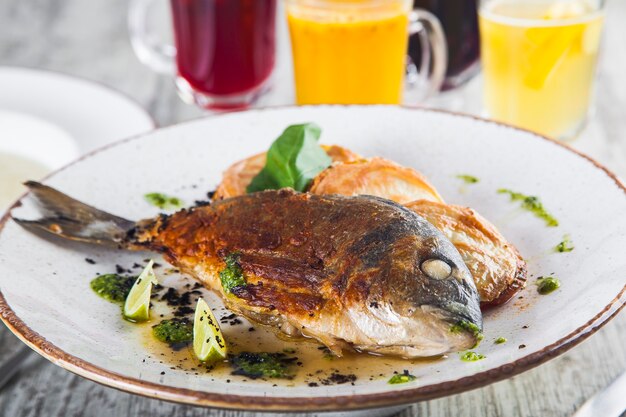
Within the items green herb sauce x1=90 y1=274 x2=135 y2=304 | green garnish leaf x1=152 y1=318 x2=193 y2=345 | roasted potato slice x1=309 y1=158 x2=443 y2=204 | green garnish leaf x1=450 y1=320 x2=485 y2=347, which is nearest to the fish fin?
green herb sauce x1=90 y1=274 x2=135 y2=304

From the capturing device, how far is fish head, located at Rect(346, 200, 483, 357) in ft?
5.86

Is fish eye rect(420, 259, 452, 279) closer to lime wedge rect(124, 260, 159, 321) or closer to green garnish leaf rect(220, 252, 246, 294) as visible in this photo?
green garnish leaf rect(220, 252, 246, 294)

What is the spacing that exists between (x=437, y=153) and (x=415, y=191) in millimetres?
464

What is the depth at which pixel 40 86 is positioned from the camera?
4.18 m

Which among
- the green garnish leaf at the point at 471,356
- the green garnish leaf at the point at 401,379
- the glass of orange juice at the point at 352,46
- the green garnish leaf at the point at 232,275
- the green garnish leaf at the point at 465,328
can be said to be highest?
the green garnish leaf at the point at 465,328

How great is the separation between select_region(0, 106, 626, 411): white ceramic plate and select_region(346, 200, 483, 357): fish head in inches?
2.8

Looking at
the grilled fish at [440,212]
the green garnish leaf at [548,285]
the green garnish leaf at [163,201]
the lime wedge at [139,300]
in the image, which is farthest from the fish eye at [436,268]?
the green garnish leaf at [163,201]

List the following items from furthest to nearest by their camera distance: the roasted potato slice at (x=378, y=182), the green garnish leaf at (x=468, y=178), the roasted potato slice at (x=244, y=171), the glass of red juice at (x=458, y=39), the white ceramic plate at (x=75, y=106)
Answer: the glass of red juice at (x=458, y=39) < the white ceramic plate at (x=75, y=106) < the green garnish leaf at (x=468, y=178) < the roasted potato slice at (x=244, y=171) < the roasted potato slice at (x=378, y=182)

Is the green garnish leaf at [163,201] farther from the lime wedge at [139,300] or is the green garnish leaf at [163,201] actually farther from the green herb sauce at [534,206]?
the green herb sauce at [534,206]

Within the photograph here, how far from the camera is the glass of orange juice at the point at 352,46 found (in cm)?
353

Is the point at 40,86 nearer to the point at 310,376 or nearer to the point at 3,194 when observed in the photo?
the point at 3,194

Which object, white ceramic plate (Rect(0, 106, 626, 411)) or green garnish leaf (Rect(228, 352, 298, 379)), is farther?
green garnish leaf (Rect(228, 352, 298, 379))

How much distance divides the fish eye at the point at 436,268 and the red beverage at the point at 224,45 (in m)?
2.36

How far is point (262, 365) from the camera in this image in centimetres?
193
